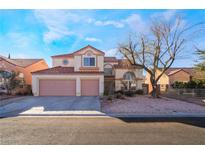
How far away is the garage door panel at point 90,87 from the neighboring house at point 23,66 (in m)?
9.21

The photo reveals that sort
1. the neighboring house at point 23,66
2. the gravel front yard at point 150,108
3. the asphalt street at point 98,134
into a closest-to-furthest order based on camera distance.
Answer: the asphalt street at point 98,134
the gravel front yard at point 150,108
the neighboring house at point 23,66

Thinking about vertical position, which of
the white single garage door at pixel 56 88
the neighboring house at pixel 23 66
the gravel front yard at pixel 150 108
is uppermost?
the neighboring house at pixel 23 66

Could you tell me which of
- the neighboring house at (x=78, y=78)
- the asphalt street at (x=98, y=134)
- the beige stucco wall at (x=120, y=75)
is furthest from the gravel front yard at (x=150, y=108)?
the beige stucco wall at (x=120, y=75)

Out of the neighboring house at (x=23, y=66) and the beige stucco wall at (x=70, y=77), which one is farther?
the neighboring house at (x=23, y=66)

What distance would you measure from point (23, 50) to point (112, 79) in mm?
12094

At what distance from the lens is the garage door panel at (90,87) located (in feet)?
66.8

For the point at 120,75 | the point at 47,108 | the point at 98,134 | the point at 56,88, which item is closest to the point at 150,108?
the point at 98,134

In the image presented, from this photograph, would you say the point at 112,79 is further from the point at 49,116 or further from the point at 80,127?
the point at 80,127

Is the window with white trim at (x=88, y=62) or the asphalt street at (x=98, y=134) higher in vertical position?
the window with white trim at (x=88, y=62)

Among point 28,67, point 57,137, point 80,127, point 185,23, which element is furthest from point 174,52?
point 28,67

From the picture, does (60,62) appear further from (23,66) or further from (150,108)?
(150,108)

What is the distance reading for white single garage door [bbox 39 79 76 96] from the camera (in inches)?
794

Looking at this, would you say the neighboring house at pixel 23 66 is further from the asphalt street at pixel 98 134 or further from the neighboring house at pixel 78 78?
the asphalt street at pixel 98 134

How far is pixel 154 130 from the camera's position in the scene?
667 cm
